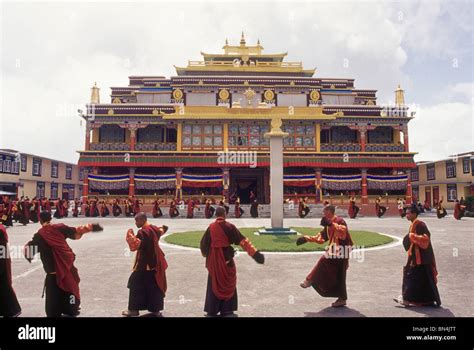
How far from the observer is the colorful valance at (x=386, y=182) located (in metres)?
29.7

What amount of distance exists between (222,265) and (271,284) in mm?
2074

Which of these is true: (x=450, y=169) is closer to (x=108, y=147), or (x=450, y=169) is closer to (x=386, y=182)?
(x=386, y=182)

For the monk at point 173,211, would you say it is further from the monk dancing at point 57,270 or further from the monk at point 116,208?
the monk dancing at point 57,270

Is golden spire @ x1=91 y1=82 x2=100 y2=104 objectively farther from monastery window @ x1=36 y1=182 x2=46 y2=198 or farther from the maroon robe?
the maroon robe

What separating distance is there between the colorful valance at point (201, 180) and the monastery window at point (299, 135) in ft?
22.0

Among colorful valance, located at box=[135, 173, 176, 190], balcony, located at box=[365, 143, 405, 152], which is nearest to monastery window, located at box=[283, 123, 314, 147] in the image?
balcony, located at box=[365, 143, 405, 152]

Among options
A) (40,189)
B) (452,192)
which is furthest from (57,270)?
(40,189)

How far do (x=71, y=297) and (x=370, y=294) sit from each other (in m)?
4.80

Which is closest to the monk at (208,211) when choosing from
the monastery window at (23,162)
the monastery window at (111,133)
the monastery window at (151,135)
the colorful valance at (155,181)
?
the colorful valance at (155,181)

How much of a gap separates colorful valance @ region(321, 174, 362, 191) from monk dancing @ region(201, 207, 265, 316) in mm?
25426

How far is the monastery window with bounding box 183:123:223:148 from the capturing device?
30062 mm

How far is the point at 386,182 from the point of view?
2981cm

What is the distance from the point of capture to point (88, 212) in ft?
89.0
